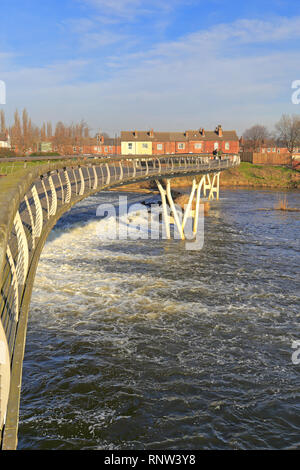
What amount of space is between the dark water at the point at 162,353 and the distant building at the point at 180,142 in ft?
243

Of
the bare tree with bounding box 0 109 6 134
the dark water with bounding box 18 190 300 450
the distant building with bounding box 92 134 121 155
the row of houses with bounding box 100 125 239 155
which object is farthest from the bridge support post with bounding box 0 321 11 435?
the bare tree with bounding box 0 109 6 134

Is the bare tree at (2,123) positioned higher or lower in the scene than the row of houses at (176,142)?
higher

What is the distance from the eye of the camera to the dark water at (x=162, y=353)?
9008mm

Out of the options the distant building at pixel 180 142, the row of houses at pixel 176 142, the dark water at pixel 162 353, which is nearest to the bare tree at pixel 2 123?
the row of houses at pixel 176 142

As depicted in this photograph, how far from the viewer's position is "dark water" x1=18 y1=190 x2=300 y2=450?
9.01 metres

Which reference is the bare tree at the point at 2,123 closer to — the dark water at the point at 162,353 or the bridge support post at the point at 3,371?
the dark water at the point at 162,353

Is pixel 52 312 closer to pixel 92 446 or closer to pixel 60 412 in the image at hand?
pixel 60 412

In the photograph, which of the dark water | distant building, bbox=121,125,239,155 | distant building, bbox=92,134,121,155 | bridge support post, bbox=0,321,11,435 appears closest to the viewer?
bridge support post, bbox=0,321,11,435

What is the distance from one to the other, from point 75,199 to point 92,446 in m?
8.55

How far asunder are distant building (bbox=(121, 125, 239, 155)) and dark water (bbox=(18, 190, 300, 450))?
243ft

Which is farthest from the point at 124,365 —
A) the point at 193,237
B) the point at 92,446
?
the point at 193,237

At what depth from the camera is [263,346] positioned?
41.7 feet

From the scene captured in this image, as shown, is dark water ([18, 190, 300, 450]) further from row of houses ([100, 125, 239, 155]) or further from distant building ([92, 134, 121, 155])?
distant building ([92, 134, 121, 155])

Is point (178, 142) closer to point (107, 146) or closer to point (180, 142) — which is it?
point (180, 142)
